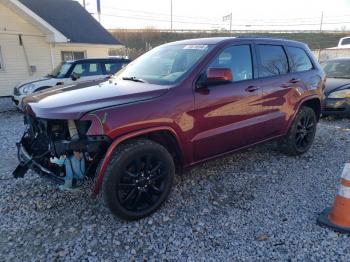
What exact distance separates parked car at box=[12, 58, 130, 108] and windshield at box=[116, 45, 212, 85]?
5.01 meters

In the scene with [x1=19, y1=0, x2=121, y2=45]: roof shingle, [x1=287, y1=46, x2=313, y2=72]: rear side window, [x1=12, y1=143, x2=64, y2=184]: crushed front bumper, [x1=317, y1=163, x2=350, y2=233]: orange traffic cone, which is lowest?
[x1=317, y1=163, x2=350, y2=233]: orange traffic cone

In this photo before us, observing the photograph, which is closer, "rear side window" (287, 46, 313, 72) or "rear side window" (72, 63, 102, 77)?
"rear side window" (287, 46, 313, 72)

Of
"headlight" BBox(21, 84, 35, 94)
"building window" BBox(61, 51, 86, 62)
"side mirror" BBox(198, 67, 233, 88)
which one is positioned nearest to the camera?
"side mirror" BBox(198, 67, 233, 88)

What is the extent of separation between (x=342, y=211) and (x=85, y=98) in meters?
2.82

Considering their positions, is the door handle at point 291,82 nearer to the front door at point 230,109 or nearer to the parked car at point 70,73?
the front door at point 230,109

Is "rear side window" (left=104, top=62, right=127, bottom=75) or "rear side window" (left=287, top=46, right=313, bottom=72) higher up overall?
"rear side window" (left=287, top=46, right=313, bottom=72)

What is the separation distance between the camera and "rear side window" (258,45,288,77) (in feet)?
13.2

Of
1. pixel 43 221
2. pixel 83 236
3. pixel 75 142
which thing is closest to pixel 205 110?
pixel 75 142

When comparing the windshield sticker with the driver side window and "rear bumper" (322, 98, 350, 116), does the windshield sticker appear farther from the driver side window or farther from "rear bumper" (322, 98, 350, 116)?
"rear bumper" (322, 98, 350, 116)

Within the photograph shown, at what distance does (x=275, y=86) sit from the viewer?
13.4 ft

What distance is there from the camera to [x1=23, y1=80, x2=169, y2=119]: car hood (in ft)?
8.70

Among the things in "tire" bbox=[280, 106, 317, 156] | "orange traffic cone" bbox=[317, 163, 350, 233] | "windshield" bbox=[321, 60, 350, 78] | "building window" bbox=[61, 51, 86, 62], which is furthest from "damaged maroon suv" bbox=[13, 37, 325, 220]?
"building window" bbox=[61, 51, 86, 62]

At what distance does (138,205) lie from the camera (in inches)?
120

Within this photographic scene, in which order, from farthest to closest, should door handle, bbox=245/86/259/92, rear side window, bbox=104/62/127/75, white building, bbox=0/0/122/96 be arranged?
white building, bbox=0/0/122/96 < rear side window, bbox=104/62/127/75 < door handle, bbox=245/86/259/92
